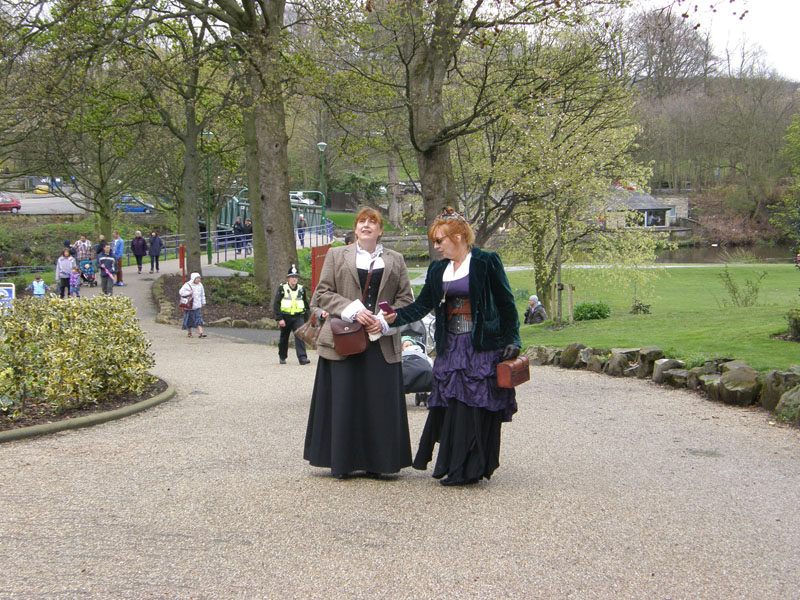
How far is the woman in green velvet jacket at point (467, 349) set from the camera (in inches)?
232

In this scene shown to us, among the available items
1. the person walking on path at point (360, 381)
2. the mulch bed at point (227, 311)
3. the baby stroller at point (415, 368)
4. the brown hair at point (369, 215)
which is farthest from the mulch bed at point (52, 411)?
the mulch bed at point (227, 311)

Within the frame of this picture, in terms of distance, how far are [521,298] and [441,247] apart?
3150cm

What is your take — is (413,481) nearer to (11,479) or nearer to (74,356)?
(11,479)

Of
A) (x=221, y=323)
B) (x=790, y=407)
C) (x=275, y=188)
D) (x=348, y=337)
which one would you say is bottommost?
(x=221, y=323)

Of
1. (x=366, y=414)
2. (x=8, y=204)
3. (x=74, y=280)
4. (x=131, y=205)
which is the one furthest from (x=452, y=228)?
(x=8, y=204)

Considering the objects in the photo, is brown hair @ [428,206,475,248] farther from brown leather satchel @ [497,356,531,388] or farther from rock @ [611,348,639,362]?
rock @ [611,348,639,362]

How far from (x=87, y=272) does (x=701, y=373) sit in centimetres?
2411

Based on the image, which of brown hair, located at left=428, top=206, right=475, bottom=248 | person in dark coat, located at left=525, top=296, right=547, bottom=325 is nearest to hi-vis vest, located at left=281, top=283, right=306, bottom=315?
brown hair, located at left=428, top=206, right=475, bottom=248

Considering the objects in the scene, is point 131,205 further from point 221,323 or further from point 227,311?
point 221,323

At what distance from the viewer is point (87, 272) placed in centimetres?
2983

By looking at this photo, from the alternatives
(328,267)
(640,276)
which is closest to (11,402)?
(328,267)

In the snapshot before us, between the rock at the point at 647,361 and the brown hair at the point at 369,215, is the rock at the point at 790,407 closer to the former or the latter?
the rock at the point at 647,361

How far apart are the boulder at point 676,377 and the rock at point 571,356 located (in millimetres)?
2323

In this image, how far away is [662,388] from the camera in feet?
38.2
